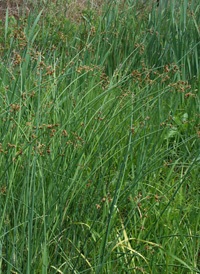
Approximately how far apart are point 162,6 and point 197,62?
0.93 m

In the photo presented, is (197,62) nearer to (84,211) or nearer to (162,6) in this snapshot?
(162,6)

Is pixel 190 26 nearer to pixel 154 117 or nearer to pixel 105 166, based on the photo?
pixel 154 117

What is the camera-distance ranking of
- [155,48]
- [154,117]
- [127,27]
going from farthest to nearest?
[127,27] → [155,48] → [154,117]

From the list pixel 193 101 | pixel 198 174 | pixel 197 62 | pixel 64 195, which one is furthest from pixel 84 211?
pixel 197 62

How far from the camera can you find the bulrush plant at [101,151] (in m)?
1.61

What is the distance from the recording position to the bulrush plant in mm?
1605

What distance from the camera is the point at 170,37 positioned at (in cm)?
378

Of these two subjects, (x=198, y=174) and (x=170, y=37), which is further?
(x=170, y=37)

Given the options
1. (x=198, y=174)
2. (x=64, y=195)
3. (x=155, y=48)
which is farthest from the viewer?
(x=155, y=48)

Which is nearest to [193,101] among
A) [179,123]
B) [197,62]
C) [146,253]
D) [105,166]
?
[179,123]

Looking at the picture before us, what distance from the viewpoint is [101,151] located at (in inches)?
82.5

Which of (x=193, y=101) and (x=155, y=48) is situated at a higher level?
(x=155, y=48)

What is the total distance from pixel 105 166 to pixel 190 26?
87.0 inches

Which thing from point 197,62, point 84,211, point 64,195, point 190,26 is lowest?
point 84,211
